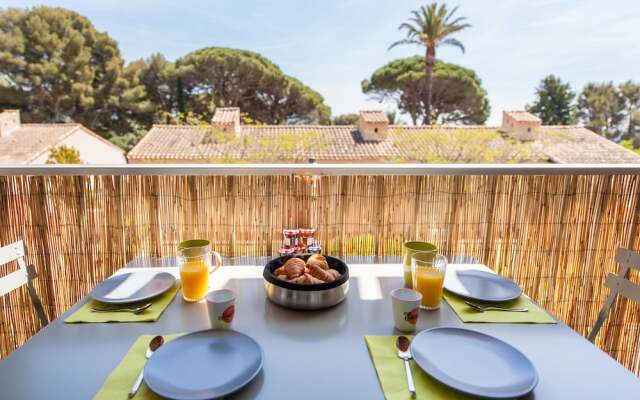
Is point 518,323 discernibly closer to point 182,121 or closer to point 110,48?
point 182,121

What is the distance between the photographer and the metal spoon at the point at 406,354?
0.64 meters

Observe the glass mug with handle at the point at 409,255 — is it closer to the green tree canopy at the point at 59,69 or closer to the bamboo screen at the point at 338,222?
the bamboo screen at the point at 338,222

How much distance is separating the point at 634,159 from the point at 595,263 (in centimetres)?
1298

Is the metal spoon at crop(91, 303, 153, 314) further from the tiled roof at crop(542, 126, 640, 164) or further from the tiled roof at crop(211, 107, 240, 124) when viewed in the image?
the tiled roof at crop(542, 126, 640, 164)

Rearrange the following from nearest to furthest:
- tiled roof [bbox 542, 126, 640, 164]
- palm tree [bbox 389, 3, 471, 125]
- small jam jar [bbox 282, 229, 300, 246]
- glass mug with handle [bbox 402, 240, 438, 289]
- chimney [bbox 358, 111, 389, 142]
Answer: glass mug with handle [bbox 402, 240, 438, 289] < small jam jar [bbox 282, 229, 300, 246] < chimney [bbox 358, 111, 389, 142] < tiled roof [bbox 542, 126, 640, 164] < palm tree [bbox 389, 3, 471, 125]

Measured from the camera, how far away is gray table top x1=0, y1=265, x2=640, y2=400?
0.64 meters

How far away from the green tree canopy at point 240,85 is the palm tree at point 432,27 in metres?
4.94

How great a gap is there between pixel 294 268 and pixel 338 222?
0.56 m

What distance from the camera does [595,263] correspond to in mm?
1613

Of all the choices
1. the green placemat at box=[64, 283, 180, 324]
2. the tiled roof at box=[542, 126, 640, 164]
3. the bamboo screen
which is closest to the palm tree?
the tiled roof at box=[542, 126, 640, 164]

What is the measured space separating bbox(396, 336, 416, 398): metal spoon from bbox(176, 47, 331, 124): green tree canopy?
50.0 ft

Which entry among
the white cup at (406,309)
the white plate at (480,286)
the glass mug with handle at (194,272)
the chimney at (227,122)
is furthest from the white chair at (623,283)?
the chimney at (227,122)

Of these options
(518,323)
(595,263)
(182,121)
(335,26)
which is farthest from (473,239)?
(335,26)

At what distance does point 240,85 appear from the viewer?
1542cm
